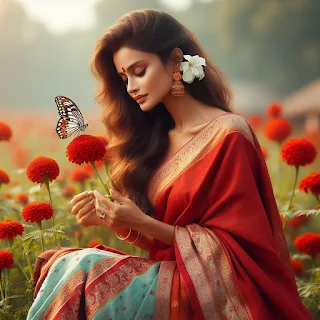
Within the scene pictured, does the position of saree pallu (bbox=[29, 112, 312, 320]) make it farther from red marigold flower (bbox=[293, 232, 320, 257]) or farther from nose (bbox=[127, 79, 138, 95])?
red marigold flower (bbox=[293, 232, 320, 257])

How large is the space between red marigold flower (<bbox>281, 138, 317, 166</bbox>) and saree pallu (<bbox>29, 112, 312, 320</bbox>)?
0.65 meters

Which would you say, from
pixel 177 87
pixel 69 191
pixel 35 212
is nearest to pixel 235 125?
pixel 177 87

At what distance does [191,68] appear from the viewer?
Result: 9.71 ft

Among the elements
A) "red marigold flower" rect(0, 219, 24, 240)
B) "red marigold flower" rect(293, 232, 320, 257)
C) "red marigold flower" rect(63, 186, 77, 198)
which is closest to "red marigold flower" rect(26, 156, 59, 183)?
"red marigold flower" rect(0, 219, 24, 240)

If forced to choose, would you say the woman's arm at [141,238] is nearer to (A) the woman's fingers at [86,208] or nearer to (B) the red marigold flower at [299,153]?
(A) the woman's fingers at [86,208]

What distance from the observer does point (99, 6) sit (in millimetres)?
6715

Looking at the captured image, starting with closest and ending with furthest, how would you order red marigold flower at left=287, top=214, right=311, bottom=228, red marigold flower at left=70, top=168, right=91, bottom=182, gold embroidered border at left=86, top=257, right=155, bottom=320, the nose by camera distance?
gold embroidered border at left=86, top=257, right=155, bottom=320
the nose
red marigold flower at left=70, top=168, right=91, bottom=182
red marigold flower at left=287, top=214, right=311, bottom=228

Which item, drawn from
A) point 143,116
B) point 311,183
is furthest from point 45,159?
point 311,183

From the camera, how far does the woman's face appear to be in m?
2.91

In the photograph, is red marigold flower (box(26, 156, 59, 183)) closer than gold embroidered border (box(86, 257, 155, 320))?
No

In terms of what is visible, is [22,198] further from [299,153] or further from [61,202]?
[299,153]

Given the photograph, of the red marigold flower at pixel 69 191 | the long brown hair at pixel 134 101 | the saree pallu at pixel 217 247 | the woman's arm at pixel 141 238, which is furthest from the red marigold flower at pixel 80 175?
the saree pallu at pixel 217 247

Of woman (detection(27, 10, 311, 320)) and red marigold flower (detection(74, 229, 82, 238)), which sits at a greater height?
woman (detection(27, 10, 311, 320))

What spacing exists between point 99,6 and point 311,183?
3.83 m
